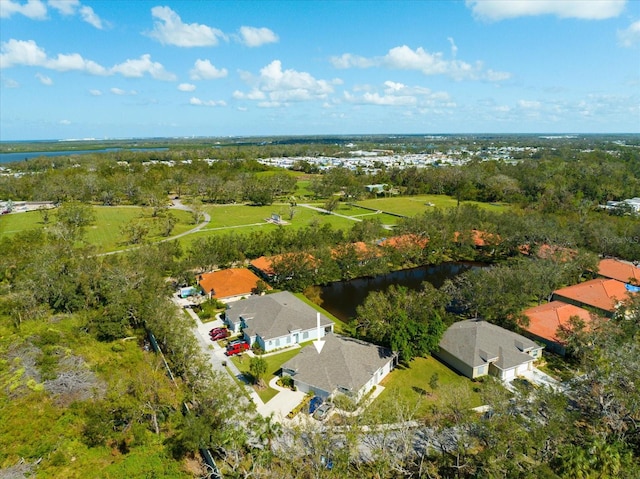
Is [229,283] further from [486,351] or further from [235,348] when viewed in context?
[486,351]

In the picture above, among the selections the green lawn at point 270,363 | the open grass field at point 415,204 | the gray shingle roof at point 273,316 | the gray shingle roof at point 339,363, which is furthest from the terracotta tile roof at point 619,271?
the open grass field at point 415,204

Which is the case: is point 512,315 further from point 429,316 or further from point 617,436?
point 617,436

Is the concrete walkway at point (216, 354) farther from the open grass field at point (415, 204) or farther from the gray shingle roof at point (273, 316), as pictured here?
the open grass field at point (415, 204)

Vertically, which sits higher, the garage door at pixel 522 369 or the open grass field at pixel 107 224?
the open grass field at pixel 107 224

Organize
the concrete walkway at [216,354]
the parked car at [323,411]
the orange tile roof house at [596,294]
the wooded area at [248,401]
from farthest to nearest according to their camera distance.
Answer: the orange tile roof house at [596,294]
the concrete walkway at [216,354]
the parked car at [323,411]
the wooded area at [248,401]

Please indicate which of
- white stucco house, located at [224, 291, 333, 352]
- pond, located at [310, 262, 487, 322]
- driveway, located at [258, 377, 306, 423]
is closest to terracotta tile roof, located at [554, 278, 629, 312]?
pond, located at [310, 262, 487, 322]

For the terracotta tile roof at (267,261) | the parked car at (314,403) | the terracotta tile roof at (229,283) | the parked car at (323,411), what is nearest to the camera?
the parked car at (323,411)

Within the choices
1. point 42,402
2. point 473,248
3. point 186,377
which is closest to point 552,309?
point 473,248
